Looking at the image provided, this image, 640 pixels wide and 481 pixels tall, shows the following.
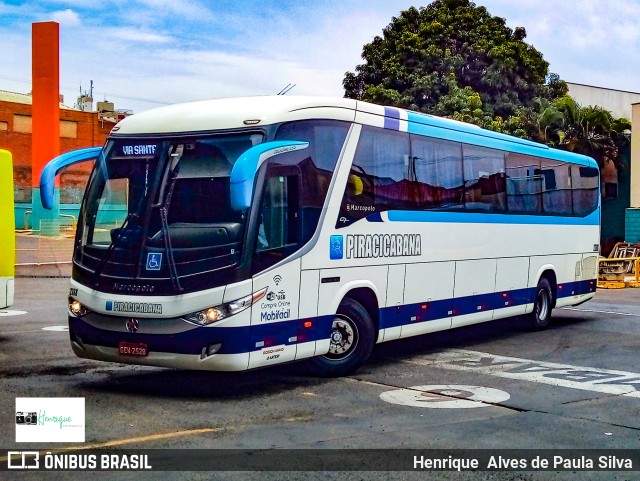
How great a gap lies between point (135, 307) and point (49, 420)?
1.73m

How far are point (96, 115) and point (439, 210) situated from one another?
182 feet

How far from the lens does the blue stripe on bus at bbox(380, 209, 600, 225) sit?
480 inches

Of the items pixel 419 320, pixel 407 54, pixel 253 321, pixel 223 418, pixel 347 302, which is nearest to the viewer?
pixel 223 418

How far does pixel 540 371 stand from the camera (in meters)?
11.7

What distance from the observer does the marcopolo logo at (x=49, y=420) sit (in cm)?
762

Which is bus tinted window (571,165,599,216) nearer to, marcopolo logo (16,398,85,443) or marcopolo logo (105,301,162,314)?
marcopolo logo (105,301,162,314)

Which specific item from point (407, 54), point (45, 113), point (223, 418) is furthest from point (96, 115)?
point (223, 418)

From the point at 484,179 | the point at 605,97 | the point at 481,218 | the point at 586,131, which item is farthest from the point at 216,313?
the point at 605,97

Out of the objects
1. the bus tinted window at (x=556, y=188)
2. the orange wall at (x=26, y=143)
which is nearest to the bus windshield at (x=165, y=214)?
the bus tinted window at (x=556, y=188)

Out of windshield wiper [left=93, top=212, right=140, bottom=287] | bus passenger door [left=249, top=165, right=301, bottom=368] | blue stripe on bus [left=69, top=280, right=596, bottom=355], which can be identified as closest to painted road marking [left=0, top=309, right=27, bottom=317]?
blue stripe on bus [left=69, top=280, right=596, bottom=355]

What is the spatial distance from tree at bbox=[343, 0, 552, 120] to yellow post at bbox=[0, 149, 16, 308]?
2644cm

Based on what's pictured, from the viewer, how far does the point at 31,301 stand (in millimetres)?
21516

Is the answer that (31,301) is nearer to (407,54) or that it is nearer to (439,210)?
(439,210)

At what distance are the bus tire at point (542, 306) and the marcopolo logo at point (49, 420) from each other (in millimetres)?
9689
